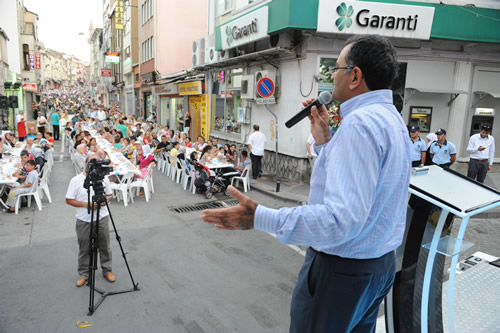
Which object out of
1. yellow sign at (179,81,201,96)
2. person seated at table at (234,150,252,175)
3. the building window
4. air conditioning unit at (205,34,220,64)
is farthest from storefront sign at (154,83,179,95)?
person seated at table at (234,150,252,175)

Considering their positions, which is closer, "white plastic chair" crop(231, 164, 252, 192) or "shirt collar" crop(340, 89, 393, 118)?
"shirt collar" crop(340, 89, 393, 118)

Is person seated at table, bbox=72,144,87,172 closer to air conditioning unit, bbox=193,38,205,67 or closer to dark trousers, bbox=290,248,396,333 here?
air conditioning unit, bbox=193,38,205,67

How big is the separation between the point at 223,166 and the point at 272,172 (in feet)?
8.84

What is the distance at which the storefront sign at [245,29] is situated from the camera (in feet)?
37.4

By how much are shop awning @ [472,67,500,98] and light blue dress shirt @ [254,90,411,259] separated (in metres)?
12.4

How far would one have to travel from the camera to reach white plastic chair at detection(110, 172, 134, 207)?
366 inches

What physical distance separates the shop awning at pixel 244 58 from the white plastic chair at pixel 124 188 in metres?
5.78

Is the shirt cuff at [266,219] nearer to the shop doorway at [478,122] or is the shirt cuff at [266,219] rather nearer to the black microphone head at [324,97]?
the black microphone head at [324,97]

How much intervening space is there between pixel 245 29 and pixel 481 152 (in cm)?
839

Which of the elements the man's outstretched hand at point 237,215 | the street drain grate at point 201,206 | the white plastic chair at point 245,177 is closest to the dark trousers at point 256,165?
the white plastic chair at point 245,177

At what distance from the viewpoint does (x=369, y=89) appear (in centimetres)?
164

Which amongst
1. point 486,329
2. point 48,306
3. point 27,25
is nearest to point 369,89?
point 486,329

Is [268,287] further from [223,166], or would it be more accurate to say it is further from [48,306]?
[223,166]

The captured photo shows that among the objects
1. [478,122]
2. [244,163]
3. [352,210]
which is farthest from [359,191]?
[478,122]
